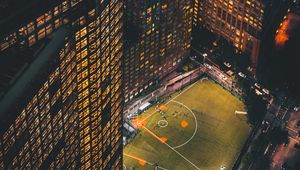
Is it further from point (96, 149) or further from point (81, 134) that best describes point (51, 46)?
point (96, 149)

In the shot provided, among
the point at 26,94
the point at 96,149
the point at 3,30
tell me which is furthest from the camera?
the point at 96,149

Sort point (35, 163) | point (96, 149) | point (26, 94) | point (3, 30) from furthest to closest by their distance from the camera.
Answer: point (96, 149)
point (35, 163)
point (26, 94)
point (3, 30)

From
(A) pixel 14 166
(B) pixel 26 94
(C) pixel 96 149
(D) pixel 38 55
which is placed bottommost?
(A) pixel 14 166

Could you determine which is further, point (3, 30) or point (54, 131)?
point (54, 131)

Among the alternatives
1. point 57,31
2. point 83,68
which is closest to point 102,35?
point 83,68

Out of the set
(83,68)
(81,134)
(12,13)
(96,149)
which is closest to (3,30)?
(12,13)

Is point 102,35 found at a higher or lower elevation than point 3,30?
higher
